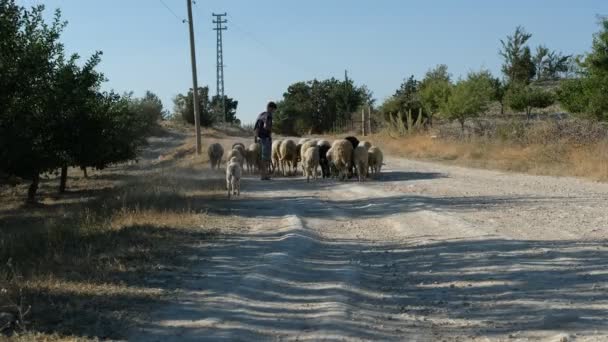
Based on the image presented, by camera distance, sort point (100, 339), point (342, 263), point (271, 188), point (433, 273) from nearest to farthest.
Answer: point (100, 339), point (433, 273), point (342, 263), point (271, 188)

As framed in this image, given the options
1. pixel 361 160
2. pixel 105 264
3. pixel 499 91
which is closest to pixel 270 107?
pixel 361 160

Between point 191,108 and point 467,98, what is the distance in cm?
3645

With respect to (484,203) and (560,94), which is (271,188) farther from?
(560,94)

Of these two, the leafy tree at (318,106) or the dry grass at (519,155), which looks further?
the leafy tree at (318,106)

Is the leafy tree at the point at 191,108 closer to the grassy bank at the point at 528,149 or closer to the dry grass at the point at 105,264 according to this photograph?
the grassy bank at the point at 528,149

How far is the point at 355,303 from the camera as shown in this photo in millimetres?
6312

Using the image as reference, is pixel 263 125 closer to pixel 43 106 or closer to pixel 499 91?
pixel 43 106

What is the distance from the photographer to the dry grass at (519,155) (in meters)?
18.9

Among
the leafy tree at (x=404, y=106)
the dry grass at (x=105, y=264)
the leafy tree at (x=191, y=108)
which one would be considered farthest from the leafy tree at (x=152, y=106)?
the dry grass at (x=105, y=264)

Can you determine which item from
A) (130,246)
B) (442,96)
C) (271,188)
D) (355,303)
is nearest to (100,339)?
(355,303)

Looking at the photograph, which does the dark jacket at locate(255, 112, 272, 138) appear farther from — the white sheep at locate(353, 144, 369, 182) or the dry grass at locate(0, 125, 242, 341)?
the dry grass at locate(0, 125, 242, 341)

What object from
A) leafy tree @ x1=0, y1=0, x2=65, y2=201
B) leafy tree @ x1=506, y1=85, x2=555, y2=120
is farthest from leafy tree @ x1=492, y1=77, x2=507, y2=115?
leafy tree @ x1=0, y1=0, x2=65, y2=201

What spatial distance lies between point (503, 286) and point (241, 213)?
23.7 feet

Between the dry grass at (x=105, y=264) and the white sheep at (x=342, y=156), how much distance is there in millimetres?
5074
